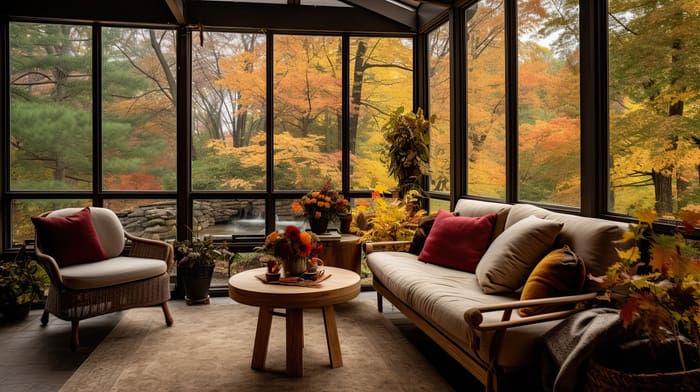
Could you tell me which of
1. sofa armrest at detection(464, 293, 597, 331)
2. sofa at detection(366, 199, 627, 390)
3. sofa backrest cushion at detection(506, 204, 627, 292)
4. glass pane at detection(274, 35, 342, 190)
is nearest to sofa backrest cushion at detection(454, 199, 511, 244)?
sofa at detection(366, 199, 627, 390)

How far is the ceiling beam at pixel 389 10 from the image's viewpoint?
5.52 meters

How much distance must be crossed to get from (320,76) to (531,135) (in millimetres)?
2542

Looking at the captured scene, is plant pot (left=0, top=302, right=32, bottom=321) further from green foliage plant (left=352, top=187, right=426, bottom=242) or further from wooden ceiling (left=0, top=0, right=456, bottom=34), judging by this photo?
green foliage plant (left=352, top=187, right=426, bottom=242)

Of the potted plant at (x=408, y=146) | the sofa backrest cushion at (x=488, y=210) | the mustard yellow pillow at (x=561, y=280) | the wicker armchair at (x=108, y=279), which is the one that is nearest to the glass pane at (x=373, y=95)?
the potted plant at (x=408, y=146)

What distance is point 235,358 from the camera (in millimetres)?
3379

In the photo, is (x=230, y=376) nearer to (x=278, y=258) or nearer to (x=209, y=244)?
(x=278, y=258)

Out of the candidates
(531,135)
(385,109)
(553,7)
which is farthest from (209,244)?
(553,7)

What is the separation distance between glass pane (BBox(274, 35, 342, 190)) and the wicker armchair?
1675 mm

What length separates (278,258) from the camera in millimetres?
3389

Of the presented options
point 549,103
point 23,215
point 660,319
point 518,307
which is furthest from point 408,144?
point 23,215

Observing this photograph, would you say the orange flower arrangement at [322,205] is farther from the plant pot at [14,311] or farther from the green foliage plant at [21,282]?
the plant pot at [14,311]

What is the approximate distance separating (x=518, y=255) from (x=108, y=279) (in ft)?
9.46

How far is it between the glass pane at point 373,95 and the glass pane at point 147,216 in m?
1.95

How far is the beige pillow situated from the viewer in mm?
2885
